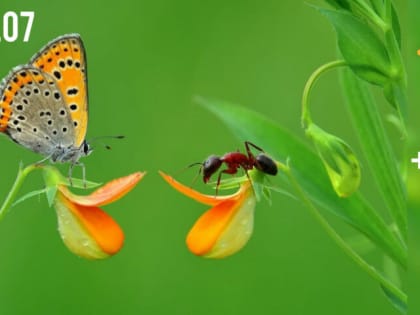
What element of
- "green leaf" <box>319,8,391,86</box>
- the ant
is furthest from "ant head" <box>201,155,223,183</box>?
"green leaf" <box>319,8,391,86</box>

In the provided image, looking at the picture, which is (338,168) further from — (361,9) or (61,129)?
(61,129)

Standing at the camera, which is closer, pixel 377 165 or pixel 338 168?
pixel 338 168

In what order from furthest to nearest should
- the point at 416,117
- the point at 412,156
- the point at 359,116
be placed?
the point at 359,116 < the point at 412,156 < the point at 416,117

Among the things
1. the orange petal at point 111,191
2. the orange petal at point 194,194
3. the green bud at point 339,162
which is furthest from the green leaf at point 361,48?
the orange petal at point 111,191

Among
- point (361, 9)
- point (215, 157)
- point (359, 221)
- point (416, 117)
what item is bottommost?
point (359, 221)

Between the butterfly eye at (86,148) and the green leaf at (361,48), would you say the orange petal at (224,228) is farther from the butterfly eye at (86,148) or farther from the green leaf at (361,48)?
the butterfly eye at (86,148)

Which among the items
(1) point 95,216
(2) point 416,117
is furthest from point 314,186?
(1) point 95,216

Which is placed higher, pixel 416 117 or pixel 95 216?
pixel 416 117
